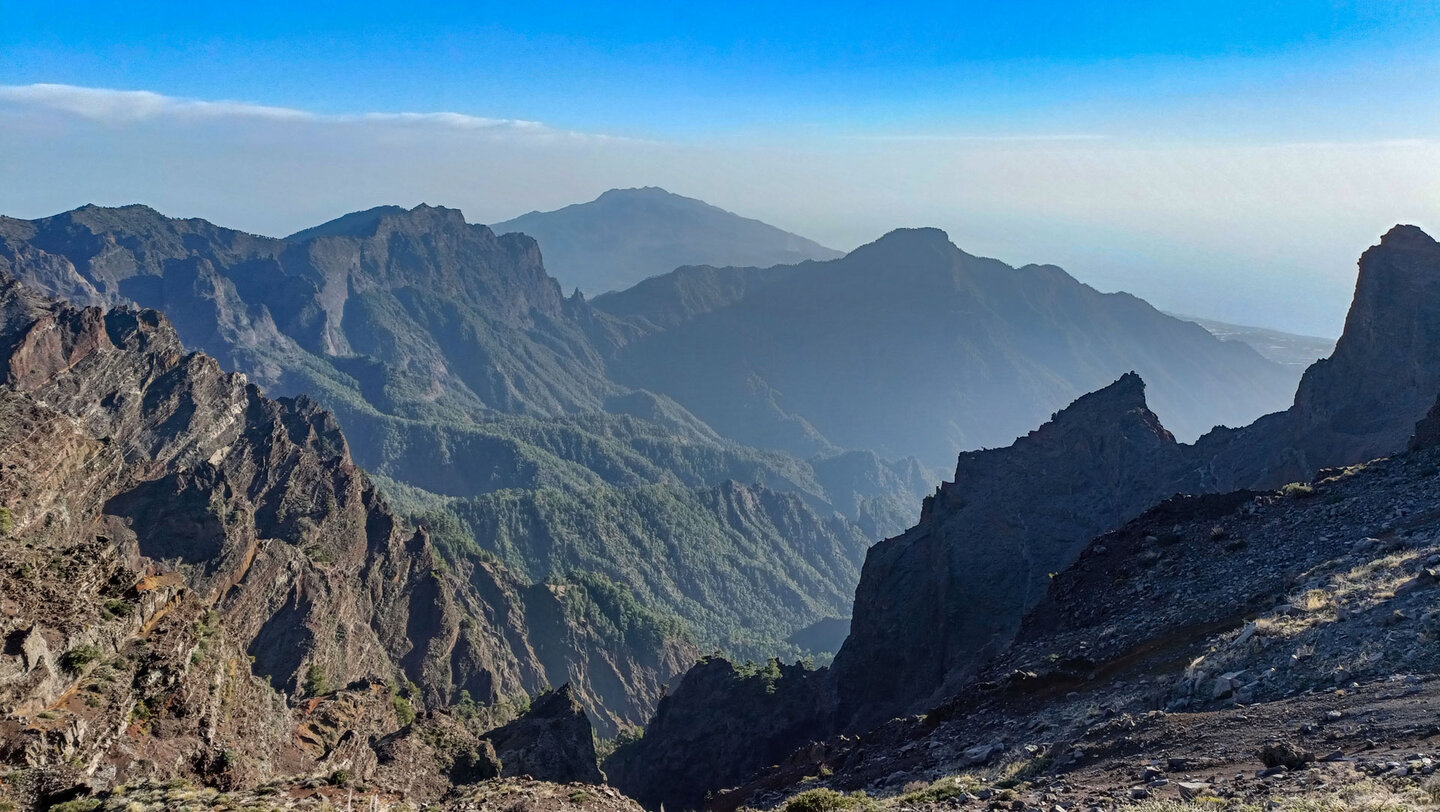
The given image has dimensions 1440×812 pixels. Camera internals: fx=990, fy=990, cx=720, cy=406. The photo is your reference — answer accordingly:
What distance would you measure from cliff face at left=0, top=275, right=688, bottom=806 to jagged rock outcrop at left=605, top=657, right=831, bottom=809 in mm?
16662

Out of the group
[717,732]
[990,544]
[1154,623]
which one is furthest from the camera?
[717,732]

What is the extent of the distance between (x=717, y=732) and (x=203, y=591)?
116 ft

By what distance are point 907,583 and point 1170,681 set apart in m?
37.1

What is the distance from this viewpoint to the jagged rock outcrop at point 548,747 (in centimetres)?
4884

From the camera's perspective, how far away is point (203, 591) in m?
65.6

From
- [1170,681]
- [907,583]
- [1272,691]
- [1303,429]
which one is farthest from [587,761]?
[1303,429]

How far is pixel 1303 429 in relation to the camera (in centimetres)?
6356

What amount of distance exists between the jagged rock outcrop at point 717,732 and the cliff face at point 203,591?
1666cm

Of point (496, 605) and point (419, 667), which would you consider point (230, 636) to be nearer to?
point (419, 667)

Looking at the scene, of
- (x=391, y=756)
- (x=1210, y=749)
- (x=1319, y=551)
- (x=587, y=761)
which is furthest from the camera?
(x=587, y=761)

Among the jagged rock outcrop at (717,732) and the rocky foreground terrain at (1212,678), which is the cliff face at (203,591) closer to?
the jagged rock outcrop at (717,732)

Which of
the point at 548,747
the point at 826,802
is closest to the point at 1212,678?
the point at 826,802

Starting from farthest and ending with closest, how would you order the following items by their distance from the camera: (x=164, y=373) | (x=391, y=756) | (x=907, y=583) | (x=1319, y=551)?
(x=164, y=373)
(x=907, y=583)
(x=391, y=756)
(x=1319, y=551)

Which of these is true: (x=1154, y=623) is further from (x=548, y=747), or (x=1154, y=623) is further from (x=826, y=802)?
(x=548, y=747)
